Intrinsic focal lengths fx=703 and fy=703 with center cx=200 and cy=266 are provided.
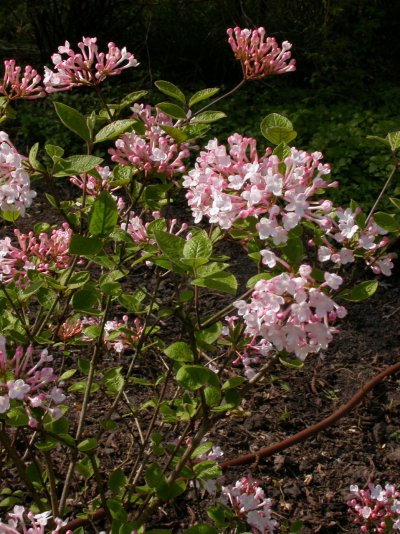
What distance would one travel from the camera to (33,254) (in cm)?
164

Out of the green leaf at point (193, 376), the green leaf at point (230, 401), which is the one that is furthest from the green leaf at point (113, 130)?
the green leaf at point (230, 401)

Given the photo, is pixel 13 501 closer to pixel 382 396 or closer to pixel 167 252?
pixel 167 252

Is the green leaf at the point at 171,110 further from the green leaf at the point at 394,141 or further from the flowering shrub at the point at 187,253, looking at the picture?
the green leaf at the point at 394,141

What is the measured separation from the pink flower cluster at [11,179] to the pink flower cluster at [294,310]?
0.45 metres

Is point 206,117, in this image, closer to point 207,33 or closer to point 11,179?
point 11,179

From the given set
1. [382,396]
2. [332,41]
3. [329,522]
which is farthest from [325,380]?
[332,41]

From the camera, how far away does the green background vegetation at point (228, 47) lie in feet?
21.8

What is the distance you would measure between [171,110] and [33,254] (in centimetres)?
50

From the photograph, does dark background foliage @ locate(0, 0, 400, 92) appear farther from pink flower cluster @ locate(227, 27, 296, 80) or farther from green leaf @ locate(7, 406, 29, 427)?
green leaf @ locate(7, 406, 29, 427)

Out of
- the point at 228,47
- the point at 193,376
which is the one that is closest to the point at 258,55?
the point at 193,376

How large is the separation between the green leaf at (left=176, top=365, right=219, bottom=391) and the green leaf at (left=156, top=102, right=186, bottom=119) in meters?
0.52

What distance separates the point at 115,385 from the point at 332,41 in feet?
21.5

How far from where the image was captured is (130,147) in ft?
4.60

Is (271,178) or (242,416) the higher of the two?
(271,178)
